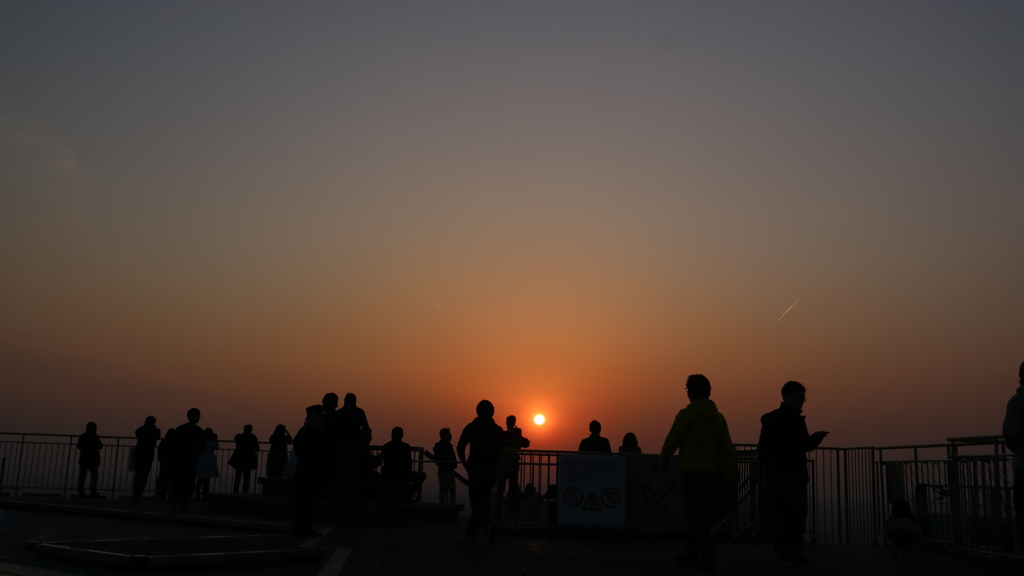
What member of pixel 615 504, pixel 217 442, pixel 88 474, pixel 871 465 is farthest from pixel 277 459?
pixel 871 465

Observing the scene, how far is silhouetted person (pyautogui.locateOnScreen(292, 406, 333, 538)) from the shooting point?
13211mm

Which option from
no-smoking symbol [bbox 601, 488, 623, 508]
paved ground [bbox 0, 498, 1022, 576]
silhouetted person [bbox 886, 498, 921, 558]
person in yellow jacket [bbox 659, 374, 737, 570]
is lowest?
paved ground [bbox 0, 498, 1022, 576]

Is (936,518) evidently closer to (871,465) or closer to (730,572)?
(871,465)

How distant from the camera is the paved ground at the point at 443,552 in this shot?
29.6 feet

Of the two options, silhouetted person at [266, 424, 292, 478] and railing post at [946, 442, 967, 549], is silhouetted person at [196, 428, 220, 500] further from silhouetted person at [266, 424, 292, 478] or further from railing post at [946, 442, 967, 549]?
railing post at [946, 442, 967, 549]

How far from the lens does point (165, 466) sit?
2347cm

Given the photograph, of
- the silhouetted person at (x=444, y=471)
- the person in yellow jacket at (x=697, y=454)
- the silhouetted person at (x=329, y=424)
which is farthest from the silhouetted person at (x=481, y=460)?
the silhouetted person at (x=444, y=471)

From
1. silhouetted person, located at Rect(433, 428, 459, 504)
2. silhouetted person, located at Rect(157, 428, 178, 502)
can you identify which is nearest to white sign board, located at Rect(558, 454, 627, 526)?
silhouetted person, located at Rect(433, 428, 459, 504)

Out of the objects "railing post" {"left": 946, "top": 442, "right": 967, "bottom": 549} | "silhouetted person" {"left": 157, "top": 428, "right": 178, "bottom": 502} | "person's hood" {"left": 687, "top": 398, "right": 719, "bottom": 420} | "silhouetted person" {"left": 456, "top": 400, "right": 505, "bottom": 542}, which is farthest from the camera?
"silhouetted person" {"left": 157, "top": 428, "right": 178, "bottom": 502}

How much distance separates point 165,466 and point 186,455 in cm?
405

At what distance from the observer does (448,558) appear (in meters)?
10.6

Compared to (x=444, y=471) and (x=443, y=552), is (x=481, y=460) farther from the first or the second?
(x=444, y=471)

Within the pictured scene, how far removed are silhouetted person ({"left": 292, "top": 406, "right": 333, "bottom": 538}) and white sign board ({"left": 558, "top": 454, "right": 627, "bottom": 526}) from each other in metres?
3.79

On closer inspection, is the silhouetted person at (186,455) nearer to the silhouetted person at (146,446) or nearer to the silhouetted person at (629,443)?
the silhouetted person at (146,446)
